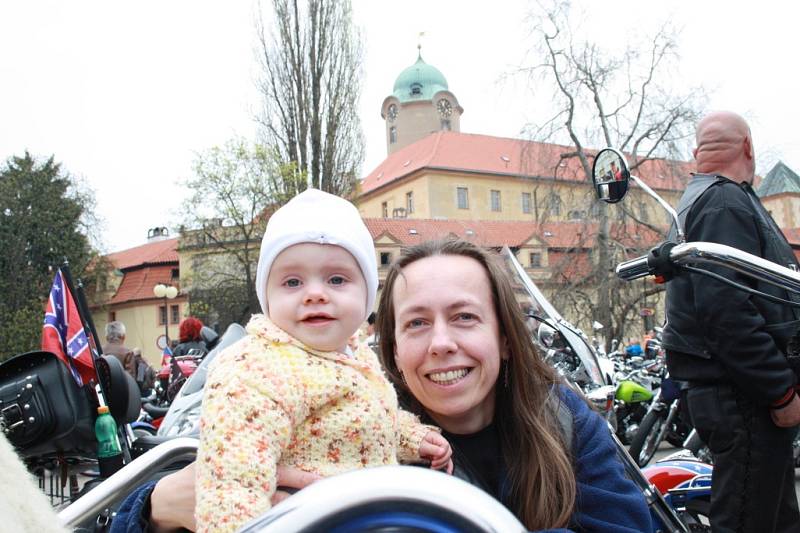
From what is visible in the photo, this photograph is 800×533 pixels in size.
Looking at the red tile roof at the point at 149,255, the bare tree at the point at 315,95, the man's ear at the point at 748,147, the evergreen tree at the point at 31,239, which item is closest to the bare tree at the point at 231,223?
the bare tree at the point at 315,95

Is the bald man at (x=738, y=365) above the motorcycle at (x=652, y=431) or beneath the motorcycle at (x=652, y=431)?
above

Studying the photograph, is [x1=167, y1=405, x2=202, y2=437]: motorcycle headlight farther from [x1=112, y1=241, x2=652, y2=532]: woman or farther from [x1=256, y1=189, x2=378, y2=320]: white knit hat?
[x1=256, y1=189, x2=378, y2=320]: white knit hat

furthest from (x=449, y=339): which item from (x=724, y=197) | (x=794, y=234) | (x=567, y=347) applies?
(x=794, y=234)

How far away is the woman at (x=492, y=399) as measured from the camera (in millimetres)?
1604

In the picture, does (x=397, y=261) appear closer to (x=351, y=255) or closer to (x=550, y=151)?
(x=351, y=255)

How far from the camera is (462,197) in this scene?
60.6m

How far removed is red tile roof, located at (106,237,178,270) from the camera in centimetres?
5538

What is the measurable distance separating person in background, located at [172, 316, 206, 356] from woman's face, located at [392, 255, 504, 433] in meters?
6.38

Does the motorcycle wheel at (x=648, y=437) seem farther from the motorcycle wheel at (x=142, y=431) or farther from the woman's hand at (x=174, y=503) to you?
the woman's hand at (x=174, y=503)

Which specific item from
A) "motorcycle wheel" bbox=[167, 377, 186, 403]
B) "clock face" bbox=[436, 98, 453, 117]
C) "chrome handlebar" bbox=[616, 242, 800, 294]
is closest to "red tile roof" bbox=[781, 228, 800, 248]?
"clock face" bbox=[436, 98, 453, 117]

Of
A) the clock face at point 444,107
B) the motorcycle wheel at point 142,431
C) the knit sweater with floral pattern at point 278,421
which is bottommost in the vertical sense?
the motorcycle wheel at point 142,431

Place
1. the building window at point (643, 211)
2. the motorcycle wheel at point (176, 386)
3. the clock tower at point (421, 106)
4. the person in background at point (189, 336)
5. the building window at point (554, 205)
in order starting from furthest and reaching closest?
the clock tower at point (421, 106)
the building window at point (554, 205)
the building window at point (643, 211)
the person in background at point (189, 336)
the motorcycle wheel at point (176, 386)

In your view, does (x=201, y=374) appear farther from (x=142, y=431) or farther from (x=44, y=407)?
(x=142, y=431)

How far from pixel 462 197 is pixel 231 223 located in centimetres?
3089
